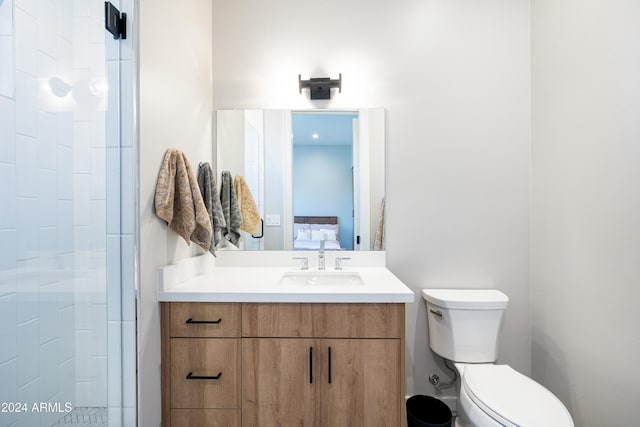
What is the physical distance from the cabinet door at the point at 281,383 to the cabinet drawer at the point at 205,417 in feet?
0.15

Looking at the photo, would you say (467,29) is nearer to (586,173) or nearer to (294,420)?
(586,173)

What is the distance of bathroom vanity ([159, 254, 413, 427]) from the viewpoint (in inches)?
49.2

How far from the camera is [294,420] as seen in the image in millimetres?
1257

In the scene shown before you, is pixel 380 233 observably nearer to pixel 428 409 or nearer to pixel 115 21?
pixel 428 409

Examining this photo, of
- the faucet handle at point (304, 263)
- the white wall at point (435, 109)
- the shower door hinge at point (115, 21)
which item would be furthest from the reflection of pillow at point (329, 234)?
the shower door hinge at point (115, 21)

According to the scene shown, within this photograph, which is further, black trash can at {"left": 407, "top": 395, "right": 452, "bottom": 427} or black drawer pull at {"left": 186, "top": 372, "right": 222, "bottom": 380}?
black trash can at {"left": 407, "top": 395, "right": 452, "bottom": 427}

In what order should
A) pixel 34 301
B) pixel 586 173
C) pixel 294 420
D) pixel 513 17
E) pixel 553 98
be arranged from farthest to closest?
pixel 513 17
pixel 553 98
pixel 586 173
pixel 294 420
pixel 34 301

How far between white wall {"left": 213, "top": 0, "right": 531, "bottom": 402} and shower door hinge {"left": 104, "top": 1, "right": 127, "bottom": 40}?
78 cm

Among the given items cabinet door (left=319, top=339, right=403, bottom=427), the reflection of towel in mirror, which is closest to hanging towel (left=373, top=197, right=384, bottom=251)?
cabinet door (left=319, top=339, right=403, bottom=427)

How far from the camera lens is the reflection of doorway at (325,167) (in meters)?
1.83

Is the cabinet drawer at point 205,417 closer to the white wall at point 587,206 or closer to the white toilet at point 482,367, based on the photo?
the white toilet at point 482,367

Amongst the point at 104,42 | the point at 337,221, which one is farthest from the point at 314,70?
the point at 104,42

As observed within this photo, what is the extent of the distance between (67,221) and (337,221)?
1273mm

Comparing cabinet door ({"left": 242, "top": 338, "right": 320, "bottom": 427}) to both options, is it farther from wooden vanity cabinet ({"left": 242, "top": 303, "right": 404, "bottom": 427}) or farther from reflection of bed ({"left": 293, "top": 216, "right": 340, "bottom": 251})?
reflection of bed ({"left": 293, "top": 216, "right": 340, "bottom": 251})
